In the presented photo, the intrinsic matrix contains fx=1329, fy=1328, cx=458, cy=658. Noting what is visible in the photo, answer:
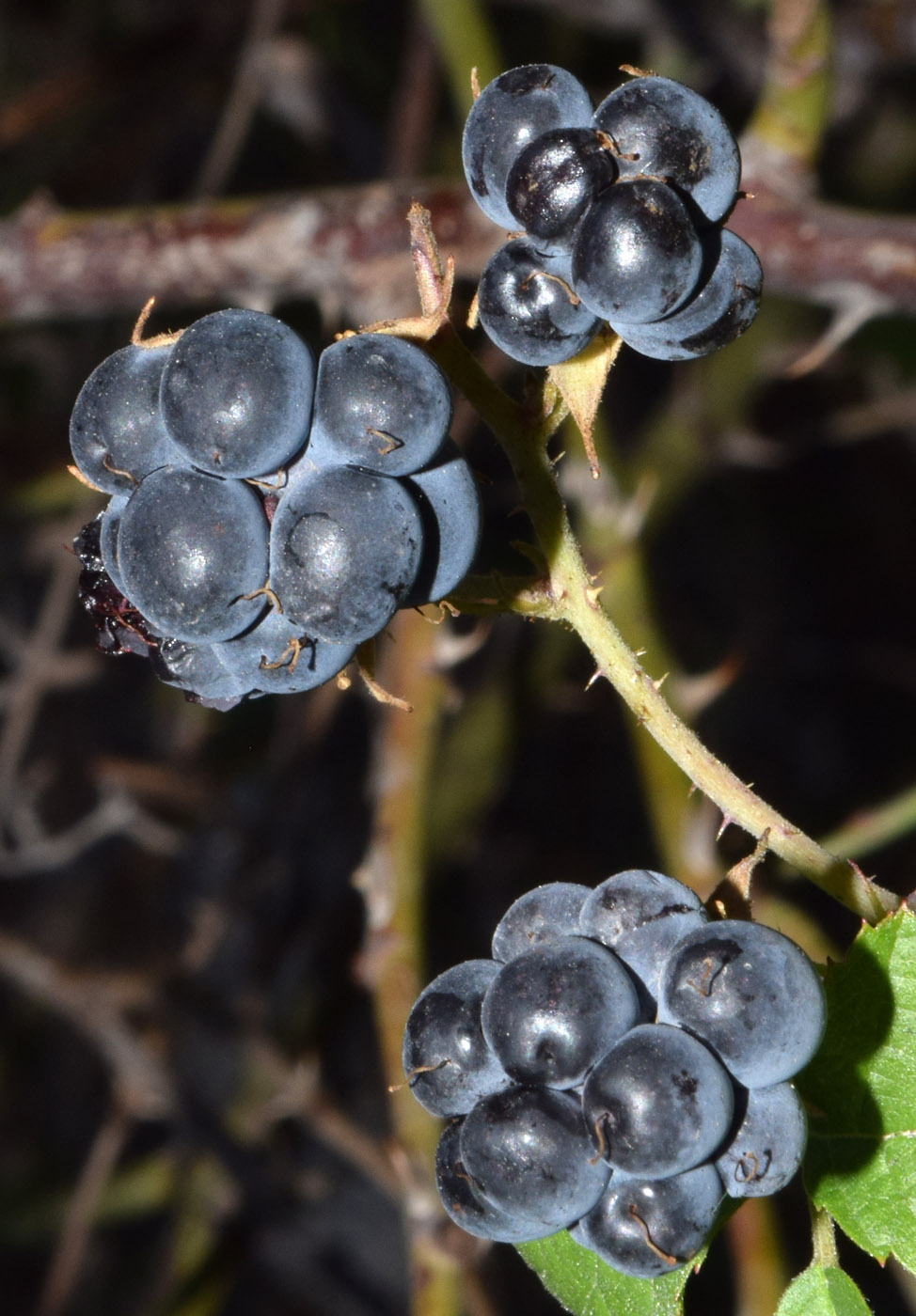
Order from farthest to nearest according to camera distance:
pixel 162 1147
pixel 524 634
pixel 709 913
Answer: pixel 162 1147 → pixel 524 634 → pixel 709 913

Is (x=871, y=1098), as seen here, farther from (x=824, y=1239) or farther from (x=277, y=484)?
(x=277, y=484)

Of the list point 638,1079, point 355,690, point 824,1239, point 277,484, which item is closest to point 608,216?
point 277,484

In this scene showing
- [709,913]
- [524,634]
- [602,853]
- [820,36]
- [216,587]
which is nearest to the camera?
[216,587]

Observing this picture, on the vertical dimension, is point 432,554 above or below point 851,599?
above

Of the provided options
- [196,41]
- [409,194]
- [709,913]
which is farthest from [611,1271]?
[196,41]

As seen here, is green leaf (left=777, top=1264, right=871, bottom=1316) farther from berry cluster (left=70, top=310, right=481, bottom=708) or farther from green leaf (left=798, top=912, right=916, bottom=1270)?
berry cluster (left=70, top=310, right=481, bottom=708)

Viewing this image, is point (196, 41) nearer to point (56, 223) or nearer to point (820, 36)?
point (56, 223)

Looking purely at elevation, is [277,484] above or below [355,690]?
above
